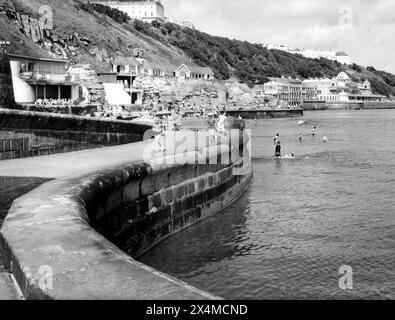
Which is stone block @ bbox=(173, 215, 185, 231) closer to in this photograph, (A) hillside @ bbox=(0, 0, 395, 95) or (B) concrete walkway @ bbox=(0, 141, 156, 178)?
(B) concrete walkway @ bbox=(0, 141, 156, 178)

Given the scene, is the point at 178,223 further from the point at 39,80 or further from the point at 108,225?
the point at 39,80

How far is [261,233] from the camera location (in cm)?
1427

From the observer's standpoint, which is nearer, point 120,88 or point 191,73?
point 120,88

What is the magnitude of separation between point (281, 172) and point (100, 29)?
10577 cm

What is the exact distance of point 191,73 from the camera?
5212 inches

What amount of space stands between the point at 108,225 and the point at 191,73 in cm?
12474

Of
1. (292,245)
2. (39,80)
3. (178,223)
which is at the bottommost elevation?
(292,245)

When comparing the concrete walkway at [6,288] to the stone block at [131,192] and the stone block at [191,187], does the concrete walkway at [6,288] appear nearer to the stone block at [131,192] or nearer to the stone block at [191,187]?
the stone block at [131,192]

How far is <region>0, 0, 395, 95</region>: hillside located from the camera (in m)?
85.8

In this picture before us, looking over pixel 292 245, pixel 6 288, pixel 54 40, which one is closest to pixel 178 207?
pixel 292 245

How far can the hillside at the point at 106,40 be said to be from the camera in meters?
85.8

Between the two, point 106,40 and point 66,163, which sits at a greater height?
point 106,40

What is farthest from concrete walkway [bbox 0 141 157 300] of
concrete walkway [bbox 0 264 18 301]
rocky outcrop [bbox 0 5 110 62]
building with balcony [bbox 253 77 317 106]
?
building with balcony [bbox 253 77 317 106]

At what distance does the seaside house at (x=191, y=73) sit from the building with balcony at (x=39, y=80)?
74462mm
